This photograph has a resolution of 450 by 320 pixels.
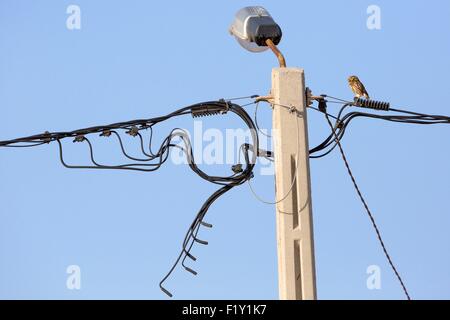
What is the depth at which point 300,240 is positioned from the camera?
7957 millimetres

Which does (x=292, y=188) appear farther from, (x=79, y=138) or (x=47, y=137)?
(x=47, y=137)

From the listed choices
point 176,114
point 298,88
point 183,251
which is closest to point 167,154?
point 176,114

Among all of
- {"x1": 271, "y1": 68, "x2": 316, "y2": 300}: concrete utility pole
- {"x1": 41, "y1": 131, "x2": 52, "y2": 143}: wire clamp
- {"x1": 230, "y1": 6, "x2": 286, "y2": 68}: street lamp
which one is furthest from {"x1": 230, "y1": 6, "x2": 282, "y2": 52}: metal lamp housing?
{"x1": 41, "y1": 131, "x2": 52, "y2": 143}: wire clamp

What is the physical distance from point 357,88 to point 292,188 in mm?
1690

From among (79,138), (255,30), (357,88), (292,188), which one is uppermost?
(255,30)

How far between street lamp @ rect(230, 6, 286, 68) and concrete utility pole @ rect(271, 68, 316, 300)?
619mm

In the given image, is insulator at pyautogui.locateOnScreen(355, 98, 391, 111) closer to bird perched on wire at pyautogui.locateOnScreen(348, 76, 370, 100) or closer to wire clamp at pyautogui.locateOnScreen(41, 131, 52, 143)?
bird perched on wire at pyautogui.locateOnScreen(348, 76, 370, 100)

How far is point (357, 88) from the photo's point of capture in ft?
30.6

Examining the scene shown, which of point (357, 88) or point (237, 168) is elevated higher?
point (357, 88)

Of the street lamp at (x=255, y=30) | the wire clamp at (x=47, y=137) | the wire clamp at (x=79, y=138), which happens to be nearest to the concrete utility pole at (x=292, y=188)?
the street lamp at (x=255, y=30)

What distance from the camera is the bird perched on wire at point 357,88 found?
365 inches

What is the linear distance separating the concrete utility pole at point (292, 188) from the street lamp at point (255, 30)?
0.62 m

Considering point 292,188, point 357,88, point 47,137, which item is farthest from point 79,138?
point 357,88
